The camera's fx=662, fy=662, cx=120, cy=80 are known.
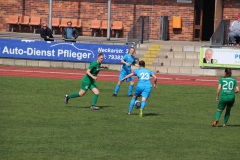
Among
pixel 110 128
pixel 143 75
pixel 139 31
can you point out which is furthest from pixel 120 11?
pixel 110 128

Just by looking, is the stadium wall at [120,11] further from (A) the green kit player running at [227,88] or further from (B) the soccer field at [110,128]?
(A) the green kit player running at [227,88]

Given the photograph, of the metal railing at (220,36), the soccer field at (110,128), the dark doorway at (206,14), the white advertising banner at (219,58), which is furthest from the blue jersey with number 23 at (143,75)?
the dark doorway at (206,14)

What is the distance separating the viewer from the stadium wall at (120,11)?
41.2m

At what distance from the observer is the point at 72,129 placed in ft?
56.6

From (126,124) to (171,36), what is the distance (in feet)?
77.6

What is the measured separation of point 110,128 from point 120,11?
25.2m

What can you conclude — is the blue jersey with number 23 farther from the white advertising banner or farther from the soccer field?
the white advertising banner

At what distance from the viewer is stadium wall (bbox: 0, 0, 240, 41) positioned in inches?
1624

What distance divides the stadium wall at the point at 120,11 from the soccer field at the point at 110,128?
15368 mm

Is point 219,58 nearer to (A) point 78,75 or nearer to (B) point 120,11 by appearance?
(A) point 78,75

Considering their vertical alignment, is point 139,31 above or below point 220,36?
above

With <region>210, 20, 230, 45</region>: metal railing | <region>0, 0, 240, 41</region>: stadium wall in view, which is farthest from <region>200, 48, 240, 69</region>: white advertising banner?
<region>0, 0, 240, 41</region>: stadium wall

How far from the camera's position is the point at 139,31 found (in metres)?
37.5

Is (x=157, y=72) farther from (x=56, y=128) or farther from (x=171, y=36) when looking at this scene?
(x=56, y=128)
